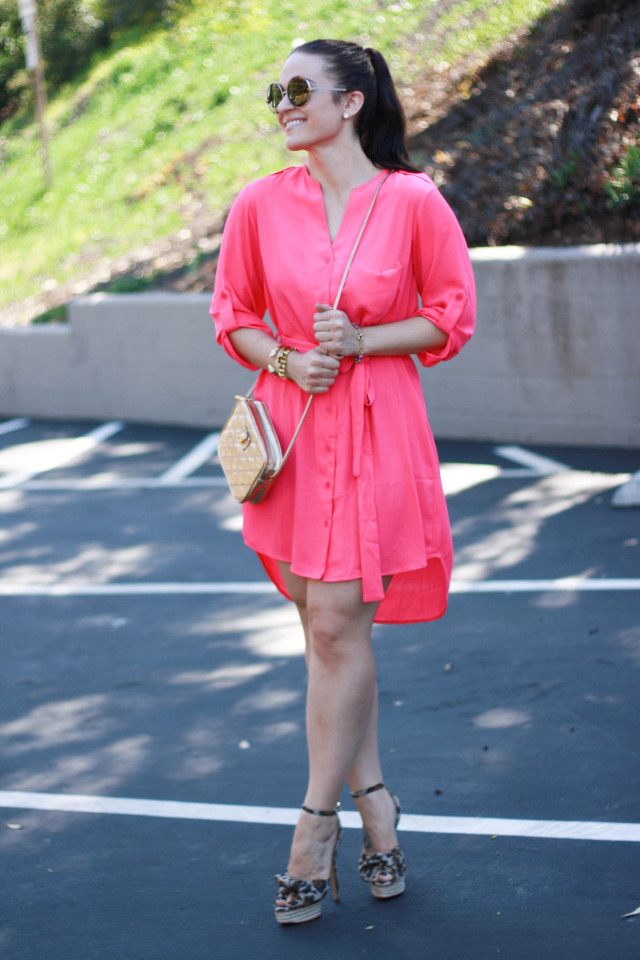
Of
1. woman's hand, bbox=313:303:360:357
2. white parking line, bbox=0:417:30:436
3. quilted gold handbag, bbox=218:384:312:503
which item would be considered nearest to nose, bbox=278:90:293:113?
woman's hand, bbox=313:303:360:357

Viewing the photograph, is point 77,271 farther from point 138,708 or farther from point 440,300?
point 440,300

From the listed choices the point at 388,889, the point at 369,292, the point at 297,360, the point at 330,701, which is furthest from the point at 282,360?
the point at 388,889

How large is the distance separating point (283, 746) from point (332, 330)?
1.90 m

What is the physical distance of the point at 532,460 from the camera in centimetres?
807

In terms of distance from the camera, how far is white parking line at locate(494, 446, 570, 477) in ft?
25.3

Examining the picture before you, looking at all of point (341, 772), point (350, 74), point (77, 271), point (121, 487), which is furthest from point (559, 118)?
point (341, 772)

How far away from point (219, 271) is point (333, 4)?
1560cm

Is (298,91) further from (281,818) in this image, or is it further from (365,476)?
(281,818)

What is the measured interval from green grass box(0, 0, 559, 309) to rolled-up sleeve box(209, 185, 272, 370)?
11250 millimetres

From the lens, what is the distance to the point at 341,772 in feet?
9.76

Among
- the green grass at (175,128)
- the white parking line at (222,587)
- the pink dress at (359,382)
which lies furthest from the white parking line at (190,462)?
the pink dress at (359,382)

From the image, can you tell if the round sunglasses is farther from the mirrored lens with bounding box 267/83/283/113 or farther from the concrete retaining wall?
the concrete retaining wall

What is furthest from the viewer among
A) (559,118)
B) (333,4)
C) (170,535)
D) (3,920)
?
(333,4)

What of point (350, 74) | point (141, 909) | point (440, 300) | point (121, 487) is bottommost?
point (121, 487)
